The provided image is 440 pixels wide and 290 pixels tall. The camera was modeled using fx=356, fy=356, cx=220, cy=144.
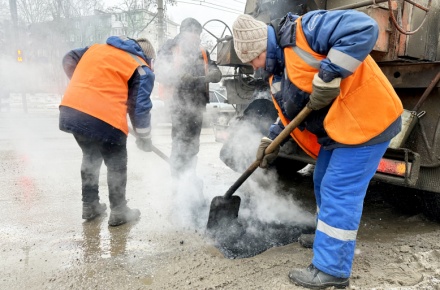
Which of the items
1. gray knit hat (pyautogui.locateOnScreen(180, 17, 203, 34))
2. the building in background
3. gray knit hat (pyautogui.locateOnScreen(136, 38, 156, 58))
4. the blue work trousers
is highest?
gray knit hat (pyautogui.locateOnScreen(180, 17, 203, 34))

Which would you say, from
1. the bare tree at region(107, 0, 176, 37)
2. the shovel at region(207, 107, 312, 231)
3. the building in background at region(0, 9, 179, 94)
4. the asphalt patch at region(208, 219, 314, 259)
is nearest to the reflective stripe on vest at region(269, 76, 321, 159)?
the shovel at region(207, 107, 312, 231)

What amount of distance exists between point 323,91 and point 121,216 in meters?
2.14

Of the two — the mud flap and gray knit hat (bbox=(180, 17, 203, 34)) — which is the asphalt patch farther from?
gray knit hat (bbox=(180, 17, 203, 34))

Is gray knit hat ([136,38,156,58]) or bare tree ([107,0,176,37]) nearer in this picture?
gray knit hat ([136,38,156,58])

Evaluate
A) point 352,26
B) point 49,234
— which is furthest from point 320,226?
point 49,234

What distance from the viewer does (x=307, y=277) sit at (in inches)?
85.1

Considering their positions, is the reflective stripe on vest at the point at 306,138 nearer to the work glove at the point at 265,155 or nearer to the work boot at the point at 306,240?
the work glove at the point at 265,155

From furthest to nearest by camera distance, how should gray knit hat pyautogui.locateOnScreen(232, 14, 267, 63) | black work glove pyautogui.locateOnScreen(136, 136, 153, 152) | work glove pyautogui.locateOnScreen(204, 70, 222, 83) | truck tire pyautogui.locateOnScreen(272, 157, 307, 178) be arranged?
1. truck tire pyautogui.locateOnScreen(272, 157, 307, 178)
2. work glove pyautogui.locateOnScreen(204, 70, 222, 83)
3. black work glove pyautogui.locateOnScreen(136, 136, 153, 152)
4. gray knit hat pyautogui.locateOnScreen(232, 14, 267, 63)

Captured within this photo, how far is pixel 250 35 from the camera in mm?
2199

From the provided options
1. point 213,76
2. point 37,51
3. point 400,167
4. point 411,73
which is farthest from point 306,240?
point 37,51

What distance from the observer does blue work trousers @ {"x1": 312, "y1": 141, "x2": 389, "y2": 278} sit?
6.79 ft

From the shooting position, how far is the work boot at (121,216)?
3.16m

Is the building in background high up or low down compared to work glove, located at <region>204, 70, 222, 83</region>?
down

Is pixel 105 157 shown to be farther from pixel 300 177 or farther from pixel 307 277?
pixel 300 177
